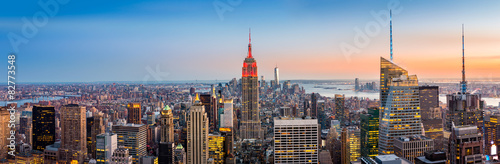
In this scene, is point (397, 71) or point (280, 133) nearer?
point (280, 133)

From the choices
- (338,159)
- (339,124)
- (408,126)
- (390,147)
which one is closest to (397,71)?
(408,126)

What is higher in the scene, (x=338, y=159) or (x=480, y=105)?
(x=480, y=105)

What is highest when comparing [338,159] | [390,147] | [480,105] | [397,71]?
[397,71]

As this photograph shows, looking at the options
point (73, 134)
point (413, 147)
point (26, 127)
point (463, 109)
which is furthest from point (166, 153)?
point (463, 109)

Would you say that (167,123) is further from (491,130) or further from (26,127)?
(491,130)

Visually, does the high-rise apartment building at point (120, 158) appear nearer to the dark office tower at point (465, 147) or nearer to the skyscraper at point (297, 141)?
the skyscraper at point (297, 141)

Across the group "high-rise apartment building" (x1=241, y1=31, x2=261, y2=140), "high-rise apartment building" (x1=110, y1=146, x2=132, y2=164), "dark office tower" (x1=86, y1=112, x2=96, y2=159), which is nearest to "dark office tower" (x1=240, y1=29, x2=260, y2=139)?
"high-rise apartment building" (x1=241, y1=31, x2=261, y2=140)

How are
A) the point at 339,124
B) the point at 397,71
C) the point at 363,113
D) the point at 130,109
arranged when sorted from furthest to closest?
the point at 339,124, the point at 130,109, the point at 363,113, the point at 397,71

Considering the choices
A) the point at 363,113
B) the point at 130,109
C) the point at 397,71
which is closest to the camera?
the point at 397,71

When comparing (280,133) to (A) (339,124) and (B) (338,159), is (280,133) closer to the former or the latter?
(B) (338,159)
